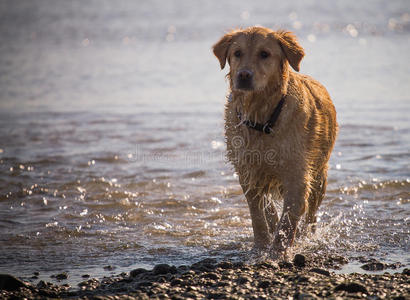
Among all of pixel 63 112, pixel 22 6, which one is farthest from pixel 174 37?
pixel 22 6

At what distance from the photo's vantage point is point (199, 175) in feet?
28.7

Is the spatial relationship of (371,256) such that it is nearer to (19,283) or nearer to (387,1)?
(19,283)

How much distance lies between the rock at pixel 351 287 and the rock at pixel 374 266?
0.83 metres

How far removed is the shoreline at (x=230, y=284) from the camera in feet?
13.8

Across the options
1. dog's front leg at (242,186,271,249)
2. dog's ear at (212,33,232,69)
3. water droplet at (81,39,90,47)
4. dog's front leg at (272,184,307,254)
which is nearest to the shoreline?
dog's front leg at (272,184,307,254)

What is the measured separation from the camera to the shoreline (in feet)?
13.8

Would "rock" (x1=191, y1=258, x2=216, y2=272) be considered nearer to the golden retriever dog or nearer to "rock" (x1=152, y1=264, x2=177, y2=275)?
"rock" (x1=152, y1=264, x2=177, y2=275)

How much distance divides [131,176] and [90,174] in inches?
25.0

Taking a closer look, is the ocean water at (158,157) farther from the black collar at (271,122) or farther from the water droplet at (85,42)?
the black collar at (271,122)

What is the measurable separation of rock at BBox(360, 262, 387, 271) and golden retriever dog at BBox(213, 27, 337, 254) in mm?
726

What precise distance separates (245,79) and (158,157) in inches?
190

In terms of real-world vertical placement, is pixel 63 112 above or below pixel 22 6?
below

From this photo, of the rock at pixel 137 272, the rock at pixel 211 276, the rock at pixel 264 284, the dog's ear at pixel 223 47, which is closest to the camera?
the rock at pixel 264 284

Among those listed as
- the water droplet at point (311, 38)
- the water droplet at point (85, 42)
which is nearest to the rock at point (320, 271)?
the water droplet at point (311, 38)
